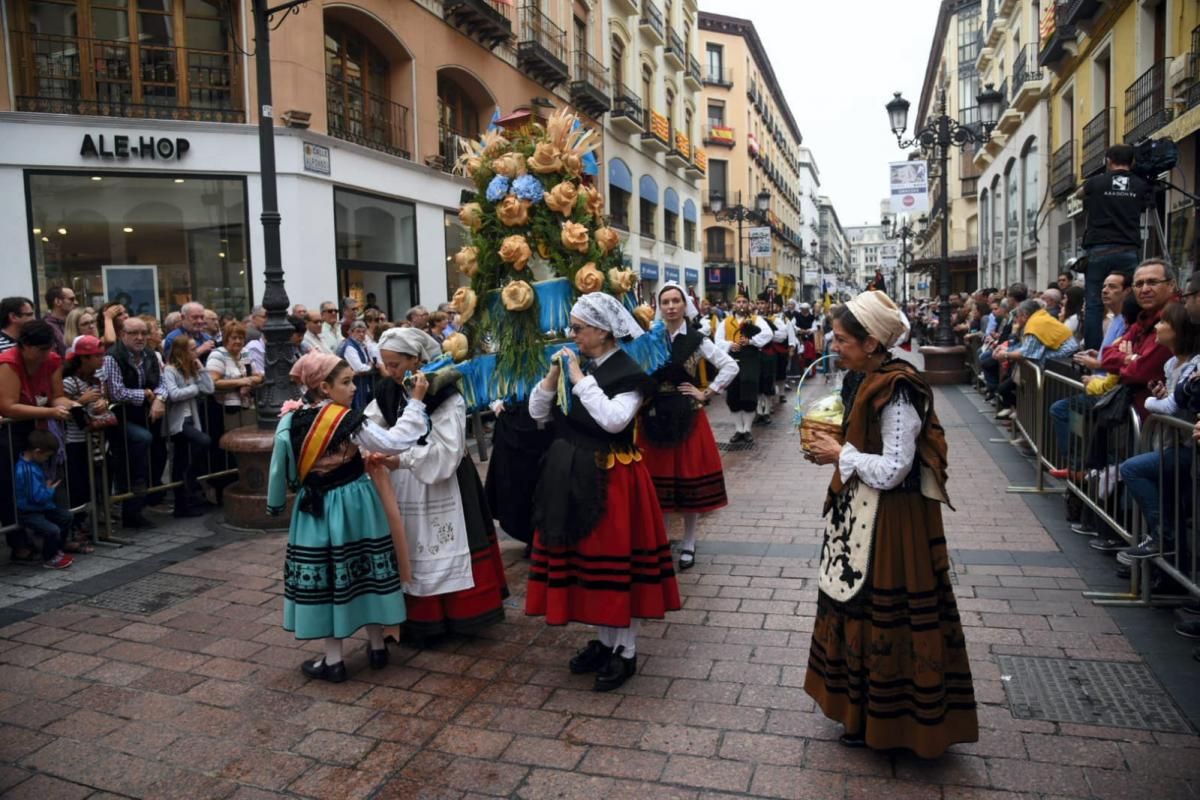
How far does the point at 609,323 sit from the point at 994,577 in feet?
10.7

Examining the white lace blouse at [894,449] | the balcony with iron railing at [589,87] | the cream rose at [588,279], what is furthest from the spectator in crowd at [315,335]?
the balcony with iron railing at [589,87]

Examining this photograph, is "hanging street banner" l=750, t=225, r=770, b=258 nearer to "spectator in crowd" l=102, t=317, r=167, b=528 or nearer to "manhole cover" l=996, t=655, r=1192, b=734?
"spectator in crowd" l=102, t=317, r=167, b=528

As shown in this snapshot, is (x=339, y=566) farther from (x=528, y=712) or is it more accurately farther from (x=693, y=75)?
(x=693, y=75)

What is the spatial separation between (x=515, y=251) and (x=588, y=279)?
0.44 metres

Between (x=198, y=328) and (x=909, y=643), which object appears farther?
(x=198, y=328)

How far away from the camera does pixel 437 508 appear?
15.4 feet

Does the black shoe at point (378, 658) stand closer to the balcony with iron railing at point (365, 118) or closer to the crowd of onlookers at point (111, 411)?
the crowd of onlookers at point (111, 411)

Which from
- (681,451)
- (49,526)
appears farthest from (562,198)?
(49,526)

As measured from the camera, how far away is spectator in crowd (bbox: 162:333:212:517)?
7.88 m

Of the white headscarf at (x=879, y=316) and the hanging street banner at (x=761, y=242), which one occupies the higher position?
the hanging street banner at (x=761, y=242)

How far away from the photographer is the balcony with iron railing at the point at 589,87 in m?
24.5

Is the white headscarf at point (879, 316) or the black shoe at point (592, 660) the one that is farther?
the black shoe at point (592, 660)

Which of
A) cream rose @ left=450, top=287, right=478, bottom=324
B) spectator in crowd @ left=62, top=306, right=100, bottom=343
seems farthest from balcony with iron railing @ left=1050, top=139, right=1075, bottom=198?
spectator in crowd @ left=62, top=306, right=100, bottom=343

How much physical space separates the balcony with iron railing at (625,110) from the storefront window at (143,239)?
15595mm
